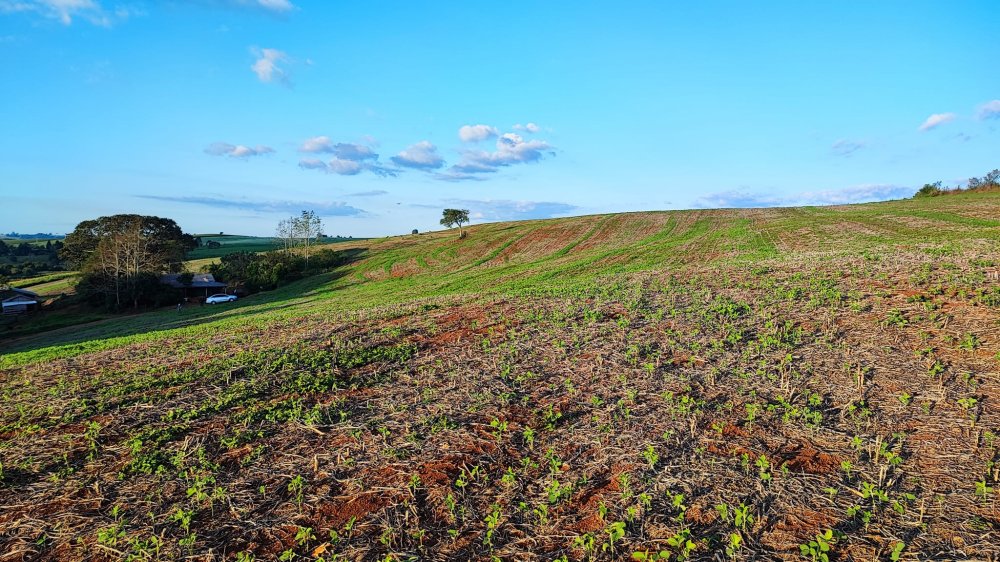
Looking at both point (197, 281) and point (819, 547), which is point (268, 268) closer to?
point (197, 281)

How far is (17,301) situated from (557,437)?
252 feet

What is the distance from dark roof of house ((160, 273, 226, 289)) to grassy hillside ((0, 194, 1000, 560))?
58890 millimetres

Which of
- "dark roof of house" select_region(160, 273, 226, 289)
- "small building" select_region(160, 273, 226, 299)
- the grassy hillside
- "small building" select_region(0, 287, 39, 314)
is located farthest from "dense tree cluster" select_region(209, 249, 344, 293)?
the grassy hillside

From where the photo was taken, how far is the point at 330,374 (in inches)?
390

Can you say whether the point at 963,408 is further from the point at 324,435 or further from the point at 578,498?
the point at 324,435

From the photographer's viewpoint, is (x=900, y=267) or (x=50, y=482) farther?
(x=900, y=267)

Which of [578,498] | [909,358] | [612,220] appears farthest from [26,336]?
[612,220]

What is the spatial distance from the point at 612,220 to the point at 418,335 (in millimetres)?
55678

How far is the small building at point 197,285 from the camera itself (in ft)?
210

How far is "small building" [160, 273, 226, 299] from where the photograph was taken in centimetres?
6406

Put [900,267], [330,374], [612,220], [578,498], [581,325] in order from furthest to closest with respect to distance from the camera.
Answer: [612,220]
[900,267]
[581,325]
[330,374]
[578,498]

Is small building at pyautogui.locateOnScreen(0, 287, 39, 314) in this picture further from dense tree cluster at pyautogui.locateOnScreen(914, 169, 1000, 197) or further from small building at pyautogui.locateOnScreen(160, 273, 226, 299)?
dense tree cluster at pyautogui.locateOnScreen(914, 169, 1000, 197)

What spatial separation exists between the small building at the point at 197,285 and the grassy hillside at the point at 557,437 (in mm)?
58705

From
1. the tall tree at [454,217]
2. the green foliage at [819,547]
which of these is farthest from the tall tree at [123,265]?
the green foliage at [819,547]
